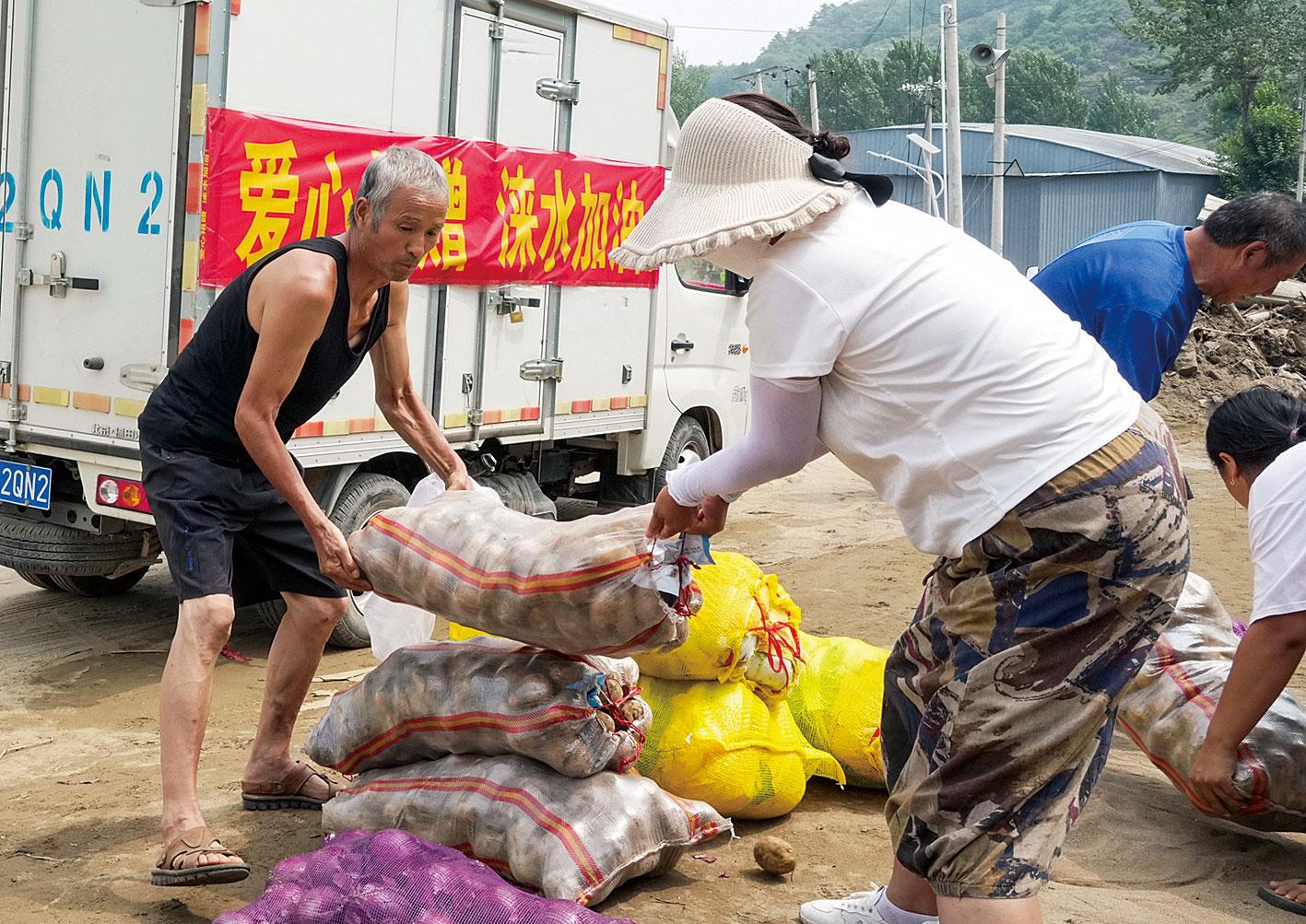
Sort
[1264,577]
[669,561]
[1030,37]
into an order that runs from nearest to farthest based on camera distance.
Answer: [669,561] < [1264,577] < [1030,37]

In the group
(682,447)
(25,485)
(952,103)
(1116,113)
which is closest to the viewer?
(25,485)

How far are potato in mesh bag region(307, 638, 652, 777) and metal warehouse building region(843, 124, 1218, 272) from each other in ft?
141

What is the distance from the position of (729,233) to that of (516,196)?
4351mm

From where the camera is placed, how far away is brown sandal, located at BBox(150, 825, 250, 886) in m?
3.27

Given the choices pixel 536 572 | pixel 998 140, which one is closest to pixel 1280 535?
pixel 536 572

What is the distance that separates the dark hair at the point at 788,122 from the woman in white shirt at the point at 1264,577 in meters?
1.46

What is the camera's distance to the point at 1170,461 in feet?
8.59

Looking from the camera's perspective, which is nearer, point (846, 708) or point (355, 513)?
point (846, 708)

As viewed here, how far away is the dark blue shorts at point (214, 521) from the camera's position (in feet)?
11.6

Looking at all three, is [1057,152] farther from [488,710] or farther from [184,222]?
[488,710]

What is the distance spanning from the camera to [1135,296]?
12.4ft

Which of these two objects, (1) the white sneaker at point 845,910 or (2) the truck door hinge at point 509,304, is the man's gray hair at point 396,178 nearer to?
(1) the white sneaker at point 845,910

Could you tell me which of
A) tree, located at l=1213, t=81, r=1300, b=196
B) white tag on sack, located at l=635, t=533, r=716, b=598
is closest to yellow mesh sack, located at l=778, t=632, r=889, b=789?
white tag on sack, located at l=635, t=533, r=716, b=598

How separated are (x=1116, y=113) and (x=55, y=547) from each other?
9041 centimetres
